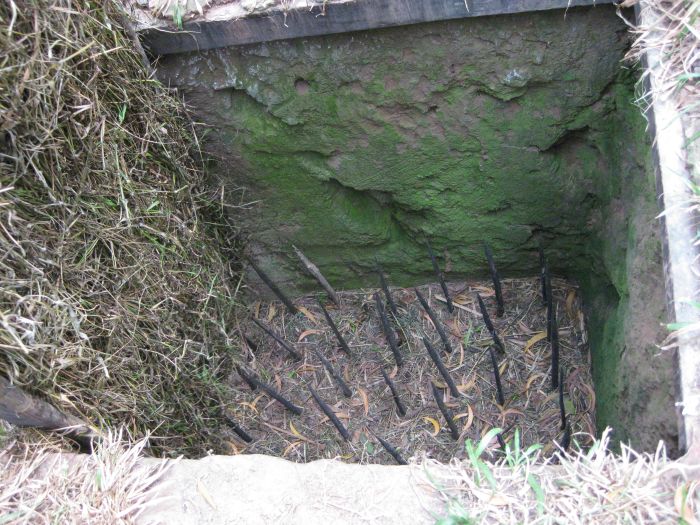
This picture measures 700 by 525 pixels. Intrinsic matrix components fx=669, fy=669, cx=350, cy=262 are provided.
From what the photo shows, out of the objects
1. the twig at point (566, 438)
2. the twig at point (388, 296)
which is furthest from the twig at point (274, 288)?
the twig at point (566, 438)

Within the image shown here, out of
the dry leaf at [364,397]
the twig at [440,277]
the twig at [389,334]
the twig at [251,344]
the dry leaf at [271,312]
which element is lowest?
the dry leaf at [364,397]

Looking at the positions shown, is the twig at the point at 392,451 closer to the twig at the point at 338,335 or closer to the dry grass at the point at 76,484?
the twig at the point at 338,335

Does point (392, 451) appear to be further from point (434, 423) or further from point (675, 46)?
point (675, 46)

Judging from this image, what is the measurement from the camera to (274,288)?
7.91ft

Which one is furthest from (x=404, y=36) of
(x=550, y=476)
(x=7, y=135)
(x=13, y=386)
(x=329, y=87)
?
(x=13, y=386)

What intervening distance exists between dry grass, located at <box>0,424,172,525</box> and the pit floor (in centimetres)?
79

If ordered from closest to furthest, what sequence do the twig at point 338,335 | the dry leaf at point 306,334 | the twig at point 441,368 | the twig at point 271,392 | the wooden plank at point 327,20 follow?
the wooden plank at point 327,20 → the twig at point 441,368 → the twig at point 271,392 → the twig at point 338,335 → the dry leaf at point 306,334

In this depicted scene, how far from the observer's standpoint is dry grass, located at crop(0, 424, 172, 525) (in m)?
1.36

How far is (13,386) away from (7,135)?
0.53 m

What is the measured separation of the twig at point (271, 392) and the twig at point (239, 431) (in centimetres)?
15

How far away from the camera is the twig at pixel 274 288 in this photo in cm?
239

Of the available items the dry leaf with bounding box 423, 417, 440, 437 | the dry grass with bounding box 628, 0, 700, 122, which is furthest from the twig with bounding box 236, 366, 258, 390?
the dry grass with bounding box 628, 0, 700, 122

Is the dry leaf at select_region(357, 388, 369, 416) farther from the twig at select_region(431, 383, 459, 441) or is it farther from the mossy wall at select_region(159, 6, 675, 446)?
the mossy wall at select_region(159, 6, 675, 446)

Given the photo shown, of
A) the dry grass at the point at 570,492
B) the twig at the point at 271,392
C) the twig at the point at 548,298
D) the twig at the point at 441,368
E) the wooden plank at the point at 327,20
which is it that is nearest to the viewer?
the dry grass at the point at 570,492
